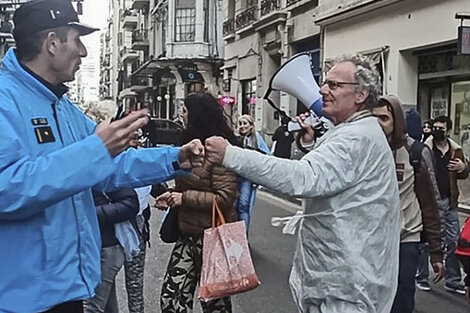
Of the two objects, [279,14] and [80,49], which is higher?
[279,14]

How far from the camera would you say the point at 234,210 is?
210 inches

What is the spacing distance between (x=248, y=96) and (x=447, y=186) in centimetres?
2139

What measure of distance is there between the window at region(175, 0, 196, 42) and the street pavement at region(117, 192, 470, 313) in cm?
2876

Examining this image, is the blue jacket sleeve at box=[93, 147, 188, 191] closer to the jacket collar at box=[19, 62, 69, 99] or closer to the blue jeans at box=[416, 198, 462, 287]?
the jacket collar at box=[19, 62, 69, 99]

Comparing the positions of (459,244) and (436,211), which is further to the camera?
(436,211)

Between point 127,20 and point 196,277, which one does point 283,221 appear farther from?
point 127,20

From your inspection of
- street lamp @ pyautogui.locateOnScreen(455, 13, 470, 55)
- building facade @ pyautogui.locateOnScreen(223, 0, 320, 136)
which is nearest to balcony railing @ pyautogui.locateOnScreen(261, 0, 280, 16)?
building facade @ pyautogui.locateOnScreen(223, 0, 320, 136)

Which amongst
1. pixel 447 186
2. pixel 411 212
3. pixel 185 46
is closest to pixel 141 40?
pixel 185 46

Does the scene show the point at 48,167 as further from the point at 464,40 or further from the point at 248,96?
the point at 248,96

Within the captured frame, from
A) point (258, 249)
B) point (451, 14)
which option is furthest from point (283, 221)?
point (451, 14)

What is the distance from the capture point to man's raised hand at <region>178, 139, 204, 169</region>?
9.57ft

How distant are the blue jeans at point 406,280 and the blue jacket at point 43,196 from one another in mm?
2689

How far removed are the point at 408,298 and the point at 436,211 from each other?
787 millimetres

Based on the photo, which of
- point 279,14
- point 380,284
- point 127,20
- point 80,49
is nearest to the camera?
point 80,49
